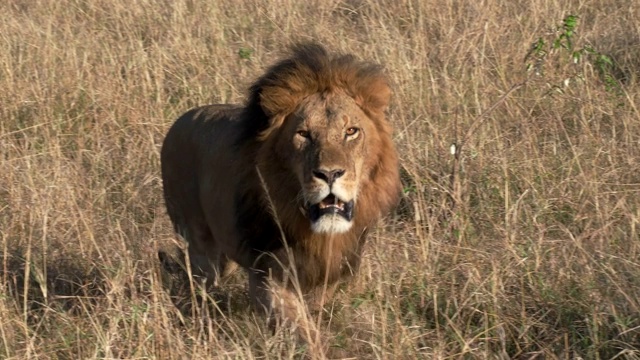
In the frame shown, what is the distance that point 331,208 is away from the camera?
3.78 m

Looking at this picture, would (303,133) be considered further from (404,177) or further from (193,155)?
(404,177)

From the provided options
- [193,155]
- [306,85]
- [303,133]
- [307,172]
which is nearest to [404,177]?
[193,155]

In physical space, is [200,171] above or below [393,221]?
above

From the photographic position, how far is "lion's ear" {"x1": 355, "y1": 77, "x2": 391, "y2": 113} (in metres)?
4.12

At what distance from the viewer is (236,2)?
349 inches

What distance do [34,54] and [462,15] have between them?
9.38 feet

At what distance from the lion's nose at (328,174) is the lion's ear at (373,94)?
466 mm

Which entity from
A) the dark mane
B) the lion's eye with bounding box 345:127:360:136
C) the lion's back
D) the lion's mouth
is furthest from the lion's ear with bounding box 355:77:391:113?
the lion's back

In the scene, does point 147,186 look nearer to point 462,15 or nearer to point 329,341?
point 329,341

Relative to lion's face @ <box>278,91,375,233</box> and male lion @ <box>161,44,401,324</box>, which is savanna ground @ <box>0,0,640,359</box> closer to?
male lion @ <box>161,44,401,324</box>

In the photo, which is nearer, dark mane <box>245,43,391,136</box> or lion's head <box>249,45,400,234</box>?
lion's head <box>249,45,400,234</box>

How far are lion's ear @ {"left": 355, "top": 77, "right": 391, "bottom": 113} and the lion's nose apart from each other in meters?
0.47

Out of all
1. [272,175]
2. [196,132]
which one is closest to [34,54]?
[196,132]

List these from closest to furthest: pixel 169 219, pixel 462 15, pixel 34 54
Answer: pixel 169 219, pixel 34 54, pixel 462 15
